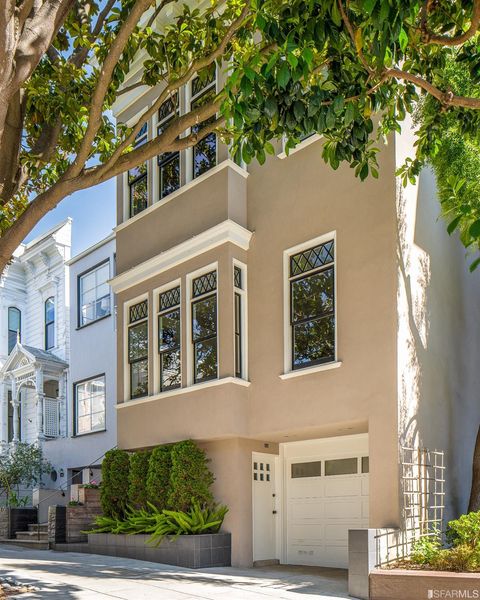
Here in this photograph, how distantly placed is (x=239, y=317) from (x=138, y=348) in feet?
10.0

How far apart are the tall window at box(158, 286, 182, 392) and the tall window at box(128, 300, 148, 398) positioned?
1.94ft

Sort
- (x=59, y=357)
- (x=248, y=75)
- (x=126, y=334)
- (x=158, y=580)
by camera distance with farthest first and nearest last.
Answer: (x=59, y=357) → (x=126, y=334) → (x=158, y=580) → (x=248, y=75)

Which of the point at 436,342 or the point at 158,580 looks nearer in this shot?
the point at 158,580

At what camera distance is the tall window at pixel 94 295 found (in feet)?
68.0

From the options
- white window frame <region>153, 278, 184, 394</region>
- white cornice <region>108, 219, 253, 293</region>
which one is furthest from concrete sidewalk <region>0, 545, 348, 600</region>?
white cornice <region>108, 219, 253, 293</region>

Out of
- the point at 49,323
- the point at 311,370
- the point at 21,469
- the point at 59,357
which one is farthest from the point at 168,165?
the point at 21,469

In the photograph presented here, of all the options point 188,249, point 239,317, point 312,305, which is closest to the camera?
point 312,305

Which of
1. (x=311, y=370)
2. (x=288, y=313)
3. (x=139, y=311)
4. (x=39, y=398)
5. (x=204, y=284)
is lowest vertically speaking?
(x=39, y=398)

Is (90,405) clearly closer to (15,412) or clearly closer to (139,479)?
(15,412)

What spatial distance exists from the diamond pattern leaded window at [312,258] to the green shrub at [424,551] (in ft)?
15.7

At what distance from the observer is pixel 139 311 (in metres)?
15.5

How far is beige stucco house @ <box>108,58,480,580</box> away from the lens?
1140 centimetres

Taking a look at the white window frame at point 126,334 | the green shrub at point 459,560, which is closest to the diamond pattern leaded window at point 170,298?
the white window frame at point 126,334

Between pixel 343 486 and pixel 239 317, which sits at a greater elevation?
pixel 239 317
